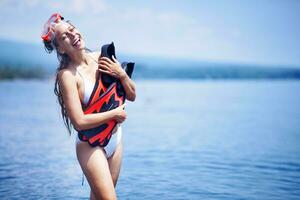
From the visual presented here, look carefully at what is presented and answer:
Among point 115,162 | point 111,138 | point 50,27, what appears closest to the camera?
point 50,27

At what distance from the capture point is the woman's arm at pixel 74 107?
11.8ft

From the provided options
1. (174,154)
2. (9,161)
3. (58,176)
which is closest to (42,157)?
(9,161)

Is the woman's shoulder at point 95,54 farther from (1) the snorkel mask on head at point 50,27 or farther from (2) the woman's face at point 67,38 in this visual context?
(1) the snorkel mask on head at point 50,27

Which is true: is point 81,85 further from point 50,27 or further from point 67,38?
point 50,27

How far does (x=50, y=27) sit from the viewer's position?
3711 mm

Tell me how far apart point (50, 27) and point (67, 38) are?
16cm

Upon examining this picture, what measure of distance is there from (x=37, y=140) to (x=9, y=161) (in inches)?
138

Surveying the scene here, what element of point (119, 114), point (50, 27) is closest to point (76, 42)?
point (50, 27)

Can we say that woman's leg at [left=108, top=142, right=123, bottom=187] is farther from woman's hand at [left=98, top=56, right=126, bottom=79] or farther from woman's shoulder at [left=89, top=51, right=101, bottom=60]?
woman's shoulder at [left=89, top=51, right=101, bottom=60]

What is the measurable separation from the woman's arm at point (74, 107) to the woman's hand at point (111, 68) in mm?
275

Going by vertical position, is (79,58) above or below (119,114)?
above

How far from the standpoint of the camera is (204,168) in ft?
30.3

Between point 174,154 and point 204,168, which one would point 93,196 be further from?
point 174,154

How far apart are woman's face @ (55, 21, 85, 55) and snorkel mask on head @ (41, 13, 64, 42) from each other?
36 mm
